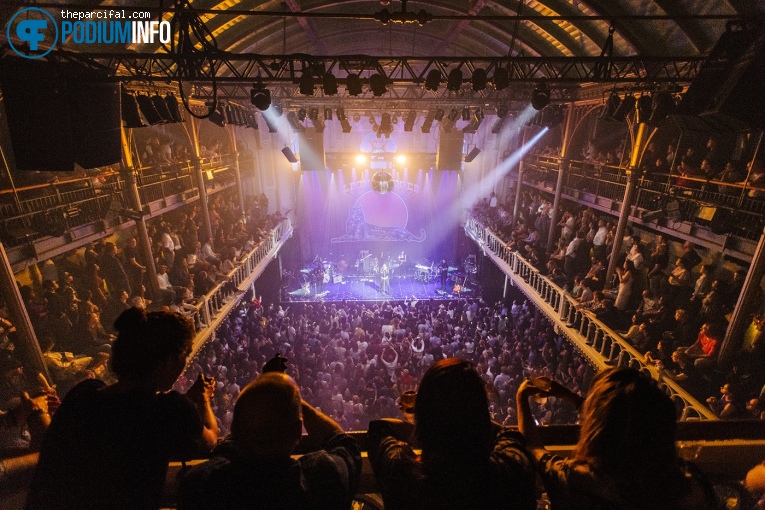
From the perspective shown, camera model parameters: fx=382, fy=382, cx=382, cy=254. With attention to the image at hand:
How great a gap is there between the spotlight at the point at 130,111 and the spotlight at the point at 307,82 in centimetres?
348

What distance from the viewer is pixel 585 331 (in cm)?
1019

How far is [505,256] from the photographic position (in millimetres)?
16703

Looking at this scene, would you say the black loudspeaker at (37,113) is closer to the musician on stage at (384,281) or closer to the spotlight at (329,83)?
the spotlight at (329,83)

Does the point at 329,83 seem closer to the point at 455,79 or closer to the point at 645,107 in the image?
the point at 455,79

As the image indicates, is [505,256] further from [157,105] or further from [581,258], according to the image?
[157,105]

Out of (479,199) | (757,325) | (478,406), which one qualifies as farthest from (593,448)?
(479,199)

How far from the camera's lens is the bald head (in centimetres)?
144

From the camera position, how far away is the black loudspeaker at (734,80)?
5.52 meters

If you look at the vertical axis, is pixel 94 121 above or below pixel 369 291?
above

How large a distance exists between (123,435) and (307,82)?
26.4 feet

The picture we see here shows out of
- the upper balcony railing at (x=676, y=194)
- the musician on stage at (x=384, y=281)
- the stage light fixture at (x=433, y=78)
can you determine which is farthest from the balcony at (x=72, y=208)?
the upper balcony railing at (x=676, y=194)

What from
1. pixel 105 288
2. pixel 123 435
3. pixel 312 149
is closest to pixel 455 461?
pixel 123 435

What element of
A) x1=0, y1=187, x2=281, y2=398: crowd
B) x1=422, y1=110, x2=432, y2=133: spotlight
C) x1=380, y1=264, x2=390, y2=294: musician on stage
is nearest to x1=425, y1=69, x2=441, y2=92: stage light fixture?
x1=422, y1=110, x2=432, y2=133: spotlight

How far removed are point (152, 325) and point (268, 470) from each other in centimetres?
93
